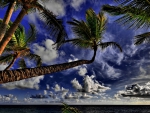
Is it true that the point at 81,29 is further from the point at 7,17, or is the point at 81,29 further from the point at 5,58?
the point at 5,58

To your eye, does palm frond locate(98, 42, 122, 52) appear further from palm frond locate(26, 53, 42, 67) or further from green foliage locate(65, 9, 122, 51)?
palm frond locate(26, 53, 42, 67)

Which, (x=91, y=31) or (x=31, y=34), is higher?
(x=31, y=34)

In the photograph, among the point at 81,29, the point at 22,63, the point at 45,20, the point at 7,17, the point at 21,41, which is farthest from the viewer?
the point at 22,63

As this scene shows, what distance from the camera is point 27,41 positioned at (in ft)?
39.3

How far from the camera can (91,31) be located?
29.9 feet

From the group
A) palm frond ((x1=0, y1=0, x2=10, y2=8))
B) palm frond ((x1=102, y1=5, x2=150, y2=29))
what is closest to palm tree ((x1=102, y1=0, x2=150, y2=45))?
palm frond ((x1=102, y1=5, x2=150, y2=29))

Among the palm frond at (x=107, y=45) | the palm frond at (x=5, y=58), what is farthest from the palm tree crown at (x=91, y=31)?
the palm frond at (x=5, y=58)

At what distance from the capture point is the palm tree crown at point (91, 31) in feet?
28.5

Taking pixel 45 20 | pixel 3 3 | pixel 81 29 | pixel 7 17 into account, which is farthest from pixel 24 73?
pixel 81 29

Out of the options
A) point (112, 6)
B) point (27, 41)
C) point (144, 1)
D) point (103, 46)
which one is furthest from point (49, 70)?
point (27, 41)

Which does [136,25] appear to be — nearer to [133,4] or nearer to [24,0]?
[133,4]

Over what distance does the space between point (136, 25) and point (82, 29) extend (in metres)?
3.27

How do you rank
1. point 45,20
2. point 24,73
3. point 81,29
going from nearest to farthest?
point 24,73 < point 45,20 < point 81,29

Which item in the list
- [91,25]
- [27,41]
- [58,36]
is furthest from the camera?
[27,41]
